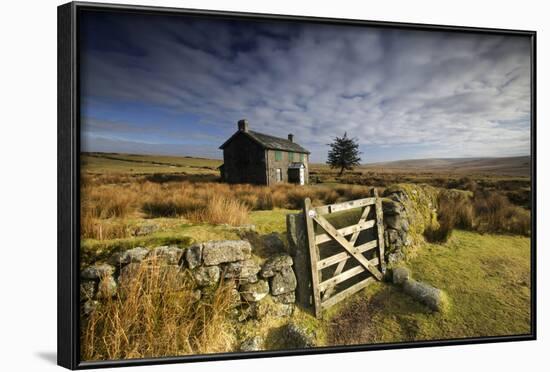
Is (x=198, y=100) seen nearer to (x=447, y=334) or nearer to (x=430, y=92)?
(x=430, y=92)

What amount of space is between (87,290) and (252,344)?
1.90 meters

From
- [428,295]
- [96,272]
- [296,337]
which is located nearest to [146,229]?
[96,272]

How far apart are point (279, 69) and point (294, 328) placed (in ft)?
10.0

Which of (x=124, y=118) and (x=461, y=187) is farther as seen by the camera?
(x=461, y=187)

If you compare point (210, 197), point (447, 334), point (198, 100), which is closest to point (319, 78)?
point (198, 100)

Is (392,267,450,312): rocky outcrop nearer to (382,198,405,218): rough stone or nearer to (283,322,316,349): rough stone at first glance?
(382,198,405,218): rough stone

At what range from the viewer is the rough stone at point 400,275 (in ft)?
19.2

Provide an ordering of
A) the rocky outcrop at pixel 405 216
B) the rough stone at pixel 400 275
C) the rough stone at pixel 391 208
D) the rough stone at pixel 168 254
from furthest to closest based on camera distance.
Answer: the rough stone at pixel 391 208
the rocky outcrop at pixel 405 216
the rough stone at pixel 400 275
the rough stone at pixel 168 254

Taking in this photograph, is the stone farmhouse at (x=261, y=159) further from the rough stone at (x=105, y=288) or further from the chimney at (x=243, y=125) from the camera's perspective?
the rough stone at (x=105, y=288)

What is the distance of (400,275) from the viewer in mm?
5867

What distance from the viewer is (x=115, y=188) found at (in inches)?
185

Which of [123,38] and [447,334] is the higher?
[123,38]

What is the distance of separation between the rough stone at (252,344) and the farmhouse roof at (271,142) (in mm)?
2221

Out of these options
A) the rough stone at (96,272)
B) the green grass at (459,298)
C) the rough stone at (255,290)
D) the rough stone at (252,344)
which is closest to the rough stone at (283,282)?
the rough stone at (255,290)
